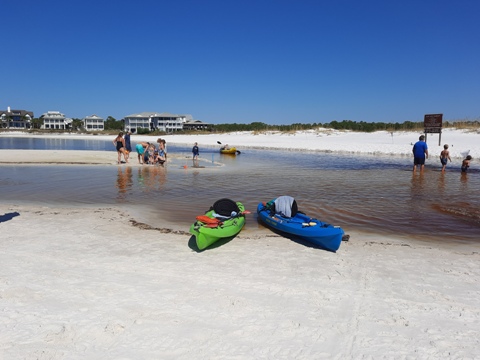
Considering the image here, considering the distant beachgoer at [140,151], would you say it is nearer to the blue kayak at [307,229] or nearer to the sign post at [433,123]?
the blue kayak at [307,229]

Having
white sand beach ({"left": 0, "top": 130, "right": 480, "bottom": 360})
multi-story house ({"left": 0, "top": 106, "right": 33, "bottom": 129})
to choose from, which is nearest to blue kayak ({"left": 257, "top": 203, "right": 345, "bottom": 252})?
white sand beach ({"left": 0, "top": 130, "right": 480, "bottom": 360})

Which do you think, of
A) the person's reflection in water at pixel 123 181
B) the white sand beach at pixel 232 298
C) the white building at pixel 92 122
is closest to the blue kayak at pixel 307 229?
the white sand beach at pixel 232 298

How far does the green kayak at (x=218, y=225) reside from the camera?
664 cm

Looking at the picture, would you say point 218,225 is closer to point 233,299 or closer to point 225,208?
point 225,208

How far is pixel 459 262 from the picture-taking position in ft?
20.8

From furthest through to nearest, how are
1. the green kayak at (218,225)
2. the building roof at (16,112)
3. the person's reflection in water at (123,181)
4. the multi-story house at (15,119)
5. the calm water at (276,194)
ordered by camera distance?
the building roof at (16,112) < the multi-story house at (15,119) < the person's reflection in water at (123,181) < the calm water at (276,194) < the green kayak at (218,225)

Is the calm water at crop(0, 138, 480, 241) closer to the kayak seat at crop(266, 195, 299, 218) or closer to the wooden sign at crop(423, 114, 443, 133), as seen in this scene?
the kayak seat at crop(266, 195, 299, 218)

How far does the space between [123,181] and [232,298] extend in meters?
12.1

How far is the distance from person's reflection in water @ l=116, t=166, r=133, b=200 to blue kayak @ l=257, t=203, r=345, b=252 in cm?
612

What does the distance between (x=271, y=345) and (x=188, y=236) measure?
4.23 metres

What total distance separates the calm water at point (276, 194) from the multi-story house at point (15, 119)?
132788 mm

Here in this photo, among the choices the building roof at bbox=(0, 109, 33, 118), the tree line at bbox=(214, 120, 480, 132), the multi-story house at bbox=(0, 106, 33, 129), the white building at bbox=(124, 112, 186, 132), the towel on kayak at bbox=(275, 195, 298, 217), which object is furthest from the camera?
the building roof at bbox=(0, 109, 33, 118)

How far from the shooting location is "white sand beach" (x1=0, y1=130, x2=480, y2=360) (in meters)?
3.79

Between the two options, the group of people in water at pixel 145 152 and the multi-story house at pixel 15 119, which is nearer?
the group of people in water at pixel 145 152
